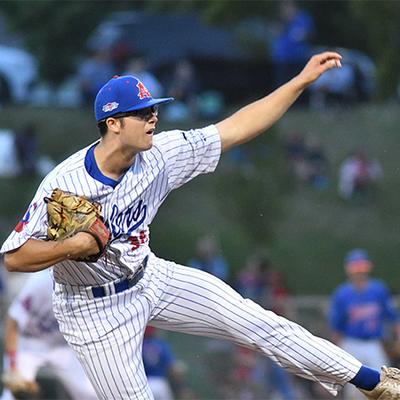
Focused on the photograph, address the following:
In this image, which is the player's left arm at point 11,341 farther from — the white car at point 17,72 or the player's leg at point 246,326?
the white car at point 17,72

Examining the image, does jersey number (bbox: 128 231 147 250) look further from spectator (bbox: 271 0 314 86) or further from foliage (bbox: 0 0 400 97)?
foliage (bbox: 0 0 400 97)

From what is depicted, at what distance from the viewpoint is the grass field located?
12.4 m

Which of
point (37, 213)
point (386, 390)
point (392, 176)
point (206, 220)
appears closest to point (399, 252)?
point (392, 176)

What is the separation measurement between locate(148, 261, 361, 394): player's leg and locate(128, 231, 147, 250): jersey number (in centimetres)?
23

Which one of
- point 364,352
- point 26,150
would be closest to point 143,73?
point 26,150

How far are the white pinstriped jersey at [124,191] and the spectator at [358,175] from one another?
7305 mm

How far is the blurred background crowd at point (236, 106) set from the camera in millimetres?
12438

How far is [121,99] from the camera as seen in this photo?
489cm

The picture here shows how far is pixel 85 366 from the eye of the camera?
5113mm

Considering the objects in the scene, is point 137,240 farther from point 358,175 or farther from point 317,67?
Answer: point 358,175

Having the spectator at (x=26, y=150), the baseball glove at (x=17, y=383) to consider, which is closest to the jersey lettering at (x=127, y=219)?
the baseball glove at (x=17, y=383)

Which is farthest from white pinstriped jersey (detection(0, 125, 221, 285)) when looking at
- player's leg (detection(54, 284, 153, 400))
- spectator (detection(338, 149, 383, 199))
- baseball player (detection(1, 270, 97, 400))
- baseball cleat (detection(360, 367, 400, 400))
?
spectator (detection(338, 149, 383, 199))

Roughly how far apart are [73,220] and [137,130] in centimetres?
51

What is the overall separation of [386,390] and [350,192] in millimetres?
7612
